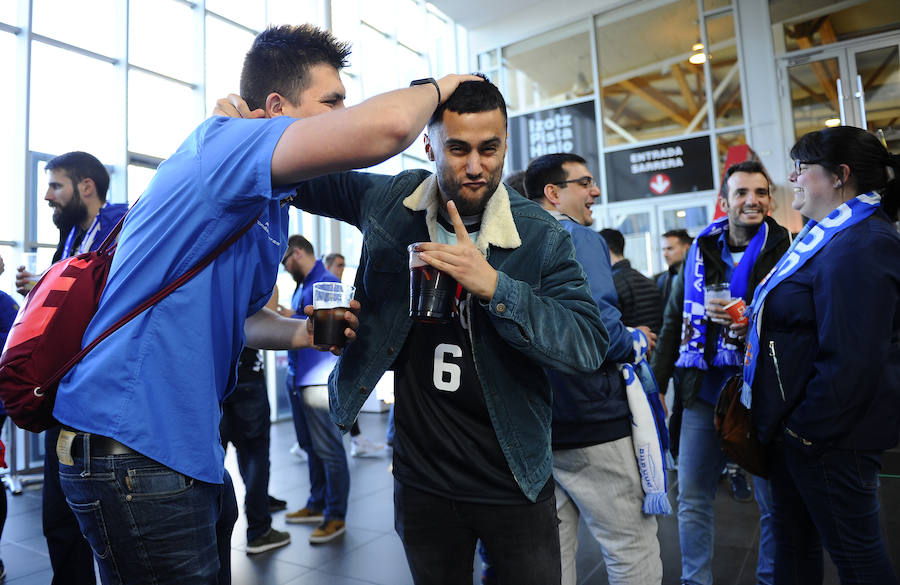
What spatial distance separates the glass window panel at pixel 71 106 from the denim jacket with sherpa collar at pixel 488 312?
5.63 meters

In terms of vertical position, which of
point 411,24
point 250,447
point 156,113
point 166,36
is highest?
point 411,24

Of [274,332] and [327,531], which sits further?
[327,531]

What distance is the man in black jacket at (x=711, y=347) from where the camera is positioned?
2.31 meters

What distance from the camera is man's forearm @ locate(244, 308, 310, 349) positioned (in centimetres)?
143

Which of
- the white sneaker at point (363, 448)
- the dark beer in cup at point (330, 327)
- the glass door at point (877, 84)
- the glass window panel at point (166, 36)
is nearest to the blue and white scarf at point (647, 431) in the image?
the dark beer in cup at point (330, 327)

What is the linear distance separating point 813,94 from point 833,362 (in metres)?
8.56

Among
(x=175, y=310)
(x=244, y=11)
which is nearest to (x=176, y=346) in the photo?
(x=175, y=310)

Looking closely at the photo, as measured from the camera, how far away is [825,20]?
8.31 meters

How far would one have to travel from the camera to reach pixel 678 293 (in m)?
2.73

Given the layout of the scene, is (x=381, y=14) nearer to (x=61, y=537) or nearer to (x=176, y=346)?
(x=61, y=537)

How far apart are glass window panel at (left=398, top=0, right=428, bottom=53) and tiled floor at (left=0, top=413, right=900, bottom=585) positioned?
873 centimetres

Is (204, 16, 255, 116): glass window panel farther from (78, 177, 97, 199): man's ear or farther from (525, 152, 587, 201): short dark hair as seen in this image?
(525, 152, 587, 201): short dark hair

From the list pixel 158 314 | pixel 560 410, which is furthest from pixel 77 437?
pixel 560 410

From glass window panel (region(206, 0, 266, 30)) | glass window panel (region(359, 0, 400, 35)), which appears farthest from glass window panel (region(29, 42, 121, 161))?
glass window panel (region(359, 0, 400, 35))
